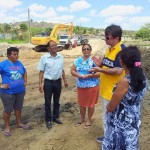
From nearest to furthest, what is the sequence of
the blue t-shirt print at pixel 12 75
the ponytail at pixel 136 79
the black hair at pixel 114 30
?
the ponytail at pixel 136 79 → the black hair at pixel 114 30 → the blue t-shirt print at pixel 12 75

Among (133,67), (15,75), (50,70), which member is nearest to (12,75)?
(15,75)

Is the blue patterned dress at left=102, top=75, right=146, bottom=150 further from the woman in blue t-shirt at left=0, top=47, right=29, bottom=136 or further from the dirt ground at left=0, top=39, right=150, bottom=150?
the woman in blue t-shirt at left=0, top=47, right=29, bottom=136

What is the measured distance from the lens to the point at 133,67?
288 cm

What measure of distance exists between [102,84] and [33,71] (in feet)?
36.2

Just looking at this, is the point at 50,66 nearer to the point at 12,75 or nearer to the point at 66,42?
the point at 12,75

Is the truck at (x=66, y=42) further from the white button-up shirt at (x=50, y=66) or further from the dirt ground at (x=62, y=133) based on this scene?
the white button-up shirt at (x=50, y=66)

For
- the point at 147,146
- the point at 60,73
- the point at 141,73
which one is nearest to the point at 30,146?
the point at 60,73

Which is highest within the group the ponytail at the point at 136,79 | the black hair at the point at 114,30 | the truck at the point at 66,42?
the black hair at the point at 114,30

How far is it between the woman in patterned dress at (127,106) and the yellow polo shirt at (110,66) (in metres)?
0.99

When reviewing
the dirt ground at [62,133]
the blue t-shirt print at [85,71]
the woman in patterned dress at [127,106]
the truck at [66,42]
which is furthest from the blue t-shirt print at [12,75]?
the truck at [66,42]

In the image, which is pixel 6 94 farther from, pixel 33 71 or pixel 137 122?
pixel 33 71

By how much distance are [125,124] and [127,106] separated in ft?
0.66

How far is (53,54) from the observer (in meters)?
5.50

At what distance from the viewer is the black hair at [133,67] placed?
9.35 feet
